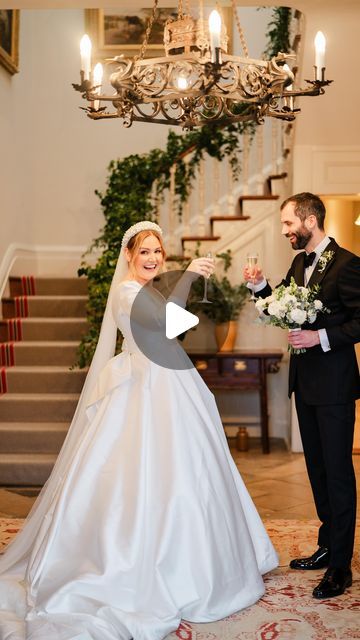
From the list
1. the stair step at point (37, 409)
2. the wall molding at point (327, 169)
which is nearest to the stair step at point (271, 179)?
the wall molding at point (327, 169)

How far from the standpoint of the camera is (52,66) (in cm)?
841

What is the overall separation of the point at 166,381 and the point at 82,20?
6120mm

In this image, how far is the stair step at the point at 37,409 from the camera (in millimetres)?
6590

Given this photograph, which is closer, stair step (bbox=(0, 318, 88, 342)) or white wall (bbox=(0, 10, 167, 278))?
stair step (bbox=(0, 318, 88, 342))

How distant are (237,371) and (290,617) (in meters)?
3.59

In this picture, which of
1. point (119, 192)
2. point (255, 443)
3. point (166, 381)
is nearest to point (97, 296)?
point (119, 192)

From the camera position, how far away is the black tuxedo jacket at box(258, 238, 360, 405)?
11.6 feet

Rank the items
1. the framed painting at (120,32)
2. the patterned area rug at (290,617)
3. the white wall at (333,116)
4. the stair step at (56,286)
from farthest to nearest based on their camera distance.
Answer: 1. the framed painting at (120,32)
2. the stair step at (56,286)
3. the white wall at (333,116)
4. the patterned area rug at (290,617)

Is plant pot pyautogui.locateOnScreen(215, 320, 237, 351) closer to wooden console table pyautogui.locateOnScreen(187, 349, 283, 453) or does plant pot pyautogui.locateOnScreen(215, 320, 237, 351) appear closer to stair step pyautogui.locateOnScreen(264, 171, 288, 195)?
wooden console table pyautogui.locateOnScreen(187, 349, 283, 453)

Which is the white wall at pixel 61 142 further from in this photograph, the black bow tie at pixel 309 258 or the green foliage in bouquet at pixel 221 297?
the black bow tie at pixel 309 258

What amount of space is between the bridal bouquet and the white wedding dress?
1.71 feet

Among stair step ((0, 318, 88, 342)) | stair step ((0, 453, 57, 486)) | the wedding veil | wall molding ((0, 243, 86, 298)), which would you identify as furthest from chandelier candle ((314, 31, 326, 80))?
wall molding ((0, 243, 86, 298))

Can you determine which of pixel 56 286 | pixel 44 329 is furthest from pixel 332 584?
pixel 56 286

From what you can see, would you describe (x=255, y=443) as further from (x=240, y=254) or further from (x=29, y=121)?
(x=29, y=121)
